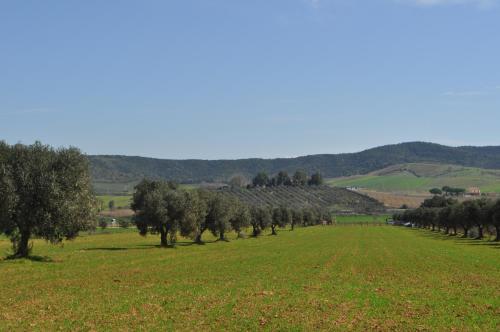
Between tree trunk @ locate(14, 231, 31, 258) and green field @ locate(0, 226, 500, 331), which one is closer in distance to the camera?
green field @ locate(0, 226, 500, 331)

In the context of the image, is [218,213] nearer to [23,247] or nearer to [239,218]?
[239,218]

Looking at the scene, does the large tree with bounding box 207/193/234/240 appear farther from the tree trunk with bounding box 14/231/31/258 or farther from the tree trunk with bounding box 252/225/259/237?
the tree trunk with bounding box 14/231/31/258

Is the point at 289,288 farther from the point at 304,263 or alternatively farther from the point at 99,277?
the point at 304,263

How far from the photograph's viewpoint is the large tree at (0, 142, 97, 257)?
59.4 meters

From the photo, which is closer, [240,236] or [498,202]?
[498,202]

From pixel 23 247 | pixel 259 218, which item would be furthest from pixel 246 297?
pixel 259 218

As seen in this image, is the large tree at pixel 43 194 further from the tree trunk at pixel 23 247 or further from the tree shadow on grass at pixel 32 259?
the tree shadow on grass at pixel 32 259

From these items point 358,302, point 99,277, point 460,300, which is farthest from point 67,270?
point 460,300

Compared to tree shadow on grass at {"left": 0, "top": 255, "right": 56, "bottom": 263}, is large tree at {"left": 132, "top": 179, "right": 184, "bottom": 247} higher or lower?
higher

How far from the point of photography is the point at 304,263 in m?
63.1

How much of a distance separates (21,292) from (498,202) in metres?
108

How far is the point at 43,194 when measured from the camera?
60094 mm

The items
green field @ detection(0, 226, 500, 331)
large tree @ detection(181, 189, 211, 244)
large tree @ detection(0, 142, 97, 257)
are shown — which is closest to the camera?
green field @ detection(0, 226, 500, 331)

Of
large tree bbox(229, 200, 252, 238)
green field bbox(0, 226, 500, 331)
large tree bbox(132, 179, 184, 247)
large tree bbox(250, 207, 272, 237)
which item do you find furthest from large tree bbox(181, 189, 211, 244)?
large tree bbox(250, 207, 272, 237)
